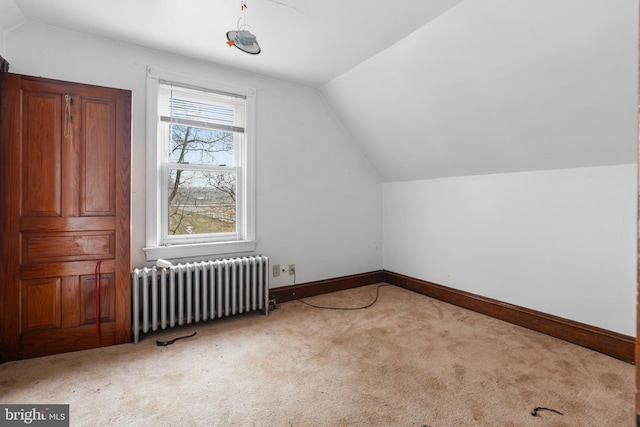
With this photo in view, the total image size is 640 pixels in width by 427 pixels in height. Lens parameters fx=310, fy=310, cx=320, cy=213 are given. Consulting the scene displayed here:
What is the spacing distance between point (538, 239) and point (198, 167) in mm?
3255

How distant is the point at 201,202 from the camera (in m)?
3.15

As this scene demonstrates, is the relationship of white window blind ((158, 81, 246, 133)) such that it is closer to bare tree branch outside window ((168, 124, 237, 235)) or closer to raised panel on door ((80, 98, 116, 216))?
bare tree branch outside window ((168, 124, 237, 235))

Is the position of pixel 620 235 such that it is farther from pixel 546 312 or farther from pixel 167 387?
pixel 167 387

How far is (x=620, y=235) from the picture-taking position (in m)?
2.29

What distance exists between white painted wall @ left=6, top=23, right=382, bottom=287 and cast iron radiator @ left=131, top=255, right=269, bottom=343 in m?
0.32

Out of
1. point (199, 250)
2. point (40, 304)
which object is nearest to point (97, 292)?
point (40, 304)

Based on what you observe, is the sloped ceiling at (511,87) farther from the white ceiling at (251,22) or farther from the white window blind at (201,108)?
the white window blind at (201,108)

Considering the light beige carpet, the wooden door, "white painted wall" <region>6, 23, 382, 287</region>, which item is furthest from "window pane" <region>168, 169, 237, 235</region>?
the light beige carpet

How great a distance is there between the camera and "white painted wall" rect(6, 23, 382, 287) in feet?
8.34

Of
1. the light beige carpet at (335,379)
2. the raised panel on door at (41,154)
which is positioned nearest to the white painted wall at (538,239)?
the light beige carpet at (335,379)

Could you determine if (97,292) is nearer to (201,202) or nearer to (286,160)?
(201,202)

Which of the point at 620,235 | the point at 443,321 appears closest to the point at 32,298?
the point at 443,321

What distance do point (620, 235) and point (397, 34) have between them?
2.28 meters

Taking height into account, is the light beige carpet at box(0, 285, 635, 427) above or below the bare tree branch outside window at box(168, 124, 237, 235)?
below
